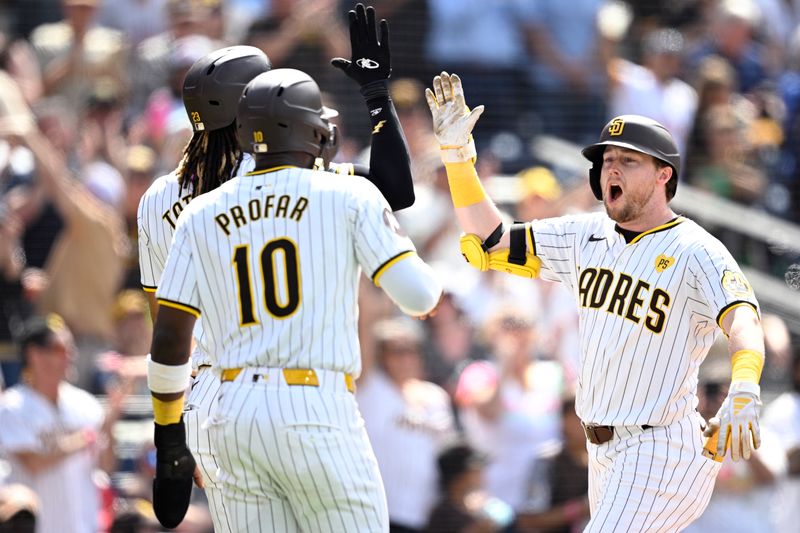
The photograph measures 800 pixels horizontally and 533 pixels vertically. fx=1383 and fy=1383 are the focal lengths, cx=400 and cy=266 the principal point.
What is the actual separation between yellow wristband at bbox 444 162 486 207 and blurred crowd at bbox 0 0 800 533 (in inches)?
112

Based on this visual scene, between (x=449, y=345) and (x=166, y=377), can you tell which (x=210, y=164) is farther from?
(x=449, y=345)

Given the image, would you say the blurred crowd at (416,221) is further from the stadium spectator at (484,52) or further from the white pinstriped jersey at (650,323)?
the white pinstriped jersey at (650,323)

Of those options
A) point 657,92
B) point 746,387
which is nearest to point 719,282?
point 746,387

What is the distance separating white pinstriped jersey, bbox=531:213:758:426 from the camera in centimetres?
450

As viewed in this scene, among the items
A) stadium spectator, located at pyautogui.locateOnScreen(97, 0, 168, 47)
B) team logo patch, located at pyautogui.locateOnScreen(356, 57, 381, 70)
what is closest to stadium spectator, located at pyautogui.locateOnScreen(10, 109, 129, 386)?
stadium spectator, located at pyautogui.locateOnScreen(97, 0, 168, 47)

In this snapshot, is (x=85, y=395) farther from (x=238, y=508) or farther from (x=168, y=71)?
(x=238, y=508)

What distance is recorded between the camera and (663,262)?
4547mm

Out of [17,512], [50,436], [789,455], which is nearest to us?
[17,512]

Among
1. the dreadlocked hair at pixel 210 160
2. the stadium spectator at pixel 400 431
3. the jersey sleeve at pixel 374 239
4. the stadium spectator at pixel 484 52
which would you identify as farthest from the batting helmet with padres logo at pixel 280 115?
the stadium spectator at pixel 484 52

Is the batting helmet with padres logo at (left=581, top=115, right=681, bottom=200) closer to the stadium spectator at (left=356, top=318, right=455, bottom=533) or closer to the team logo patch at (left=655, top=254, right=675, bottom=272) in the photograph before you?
the team logo patch at (left=655, top=254, right=675, bottom=272)


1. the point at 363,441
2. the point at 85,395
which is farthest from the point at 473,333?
Answer: the point at 363,441

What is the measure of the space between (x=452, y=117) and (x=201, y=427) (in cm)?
145

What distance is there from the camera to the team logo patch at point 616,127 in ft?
15.3

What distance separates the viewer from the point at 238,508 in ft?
12.4
